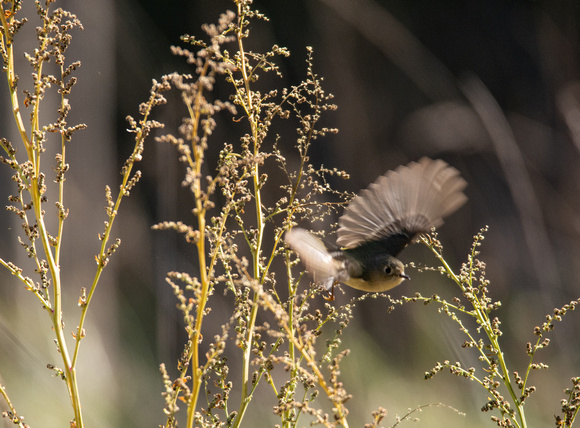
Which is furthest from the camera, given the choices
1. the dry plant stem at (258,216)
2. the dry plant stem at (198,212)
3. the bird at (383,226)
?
the bird at (383,226)

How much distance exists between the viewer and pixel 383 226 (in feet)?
3.18

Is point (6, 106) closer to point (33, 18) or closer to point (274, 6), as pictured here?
point (33, 18)

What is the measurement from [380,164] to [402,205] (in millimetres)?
2308

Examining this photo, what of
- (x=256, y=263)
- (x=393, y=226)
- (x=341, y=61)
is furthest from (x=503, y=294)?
(x=256, y=263)

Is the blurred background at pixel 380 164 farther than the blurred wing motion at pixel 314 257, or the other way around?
the blurred background at pixel 380 164

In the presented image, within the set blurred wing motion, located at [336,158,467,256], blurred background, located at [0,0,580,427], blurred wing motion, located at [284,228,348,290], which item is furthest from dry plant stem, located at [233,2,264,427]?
blurred background, located at [0,0,580,427]

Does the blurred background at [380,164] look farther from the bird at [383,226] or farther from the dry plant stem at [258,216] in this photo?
the dry plant stem at [258,216]

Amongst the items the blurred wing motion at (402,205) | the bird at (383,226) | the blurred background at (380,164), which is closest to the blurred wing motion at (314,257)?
the bird at (383,226)

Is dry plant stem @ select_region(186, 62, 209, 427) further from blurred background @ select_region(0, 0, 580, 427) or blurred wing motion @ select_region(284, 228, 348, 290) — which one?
blurred background @ select_region(0, 0, 580, 427)

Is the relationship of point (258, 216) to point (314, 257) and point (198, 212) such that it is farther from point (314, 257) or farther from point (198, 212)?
point (198, 212)

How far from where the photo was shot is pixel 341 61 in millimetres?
3295

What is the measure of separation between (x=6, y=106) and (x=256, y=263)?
2.30 meters

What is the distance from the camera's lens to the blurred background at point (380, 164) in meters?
2.63

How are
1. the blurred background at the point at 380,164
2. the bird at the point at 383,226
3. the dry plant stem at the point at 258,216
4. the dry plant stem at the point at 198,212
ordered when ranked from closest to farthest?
1. the dry plant stem at the point at 198,212
2. the dry plant stem at the point at 258,216
3. the bird at the point at 383,226
4. the blurred background at the point at 380,164
